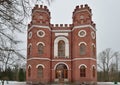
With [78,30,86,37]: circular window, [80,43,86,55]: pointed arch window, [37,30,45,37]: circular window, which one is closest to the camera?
[80,43,86,55]: pointed arch window

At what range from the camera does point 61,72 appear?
39594 millimetres

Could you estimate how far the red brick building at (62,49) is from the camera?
3794 centimetres

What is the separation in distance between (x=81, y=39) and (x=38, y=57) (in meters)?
6.90

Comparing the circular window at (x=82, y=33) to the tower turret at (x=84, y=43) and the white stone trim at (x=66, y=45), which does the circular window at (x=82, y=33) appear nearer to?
the tower turret at (x=84, y=43)

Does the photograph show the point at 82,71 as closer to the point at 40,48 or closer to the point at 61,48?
the point at 61,48

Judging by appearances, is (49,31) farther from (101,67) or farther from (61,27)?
(101,67)

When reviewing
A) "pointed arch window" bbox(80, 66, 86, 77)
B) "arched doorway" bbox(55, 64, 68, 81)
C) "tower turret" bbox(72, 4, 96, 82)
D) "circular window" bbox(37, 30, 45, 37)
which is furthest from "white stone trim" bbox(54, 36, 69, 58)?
"pointed arch window" bbox(80, 66, 86, 77)

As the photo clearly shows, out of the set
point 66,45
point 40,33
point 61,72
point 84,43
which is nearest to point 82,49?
point 84,43

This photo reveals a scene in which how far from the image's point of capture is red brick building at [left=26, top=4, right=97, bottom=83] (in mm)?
37938

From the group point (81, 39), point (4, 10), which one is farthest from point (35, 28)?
point (4, 10)

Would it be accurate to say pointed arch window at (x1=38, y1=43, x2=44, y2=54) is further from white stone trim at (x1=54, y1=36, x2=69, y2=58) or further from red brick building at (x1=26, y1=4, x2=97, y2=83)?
white stone trim at (x1=54, y1=36, x2=69, y2=58)

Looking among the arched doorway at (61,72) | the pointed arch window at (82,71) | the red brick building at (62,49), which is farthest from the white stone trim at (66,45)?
the pointed arch window at (82,71)

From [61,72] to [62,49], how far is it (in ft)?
11.7

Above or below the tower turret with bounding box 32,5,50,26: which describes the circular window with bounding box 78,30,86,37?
below
